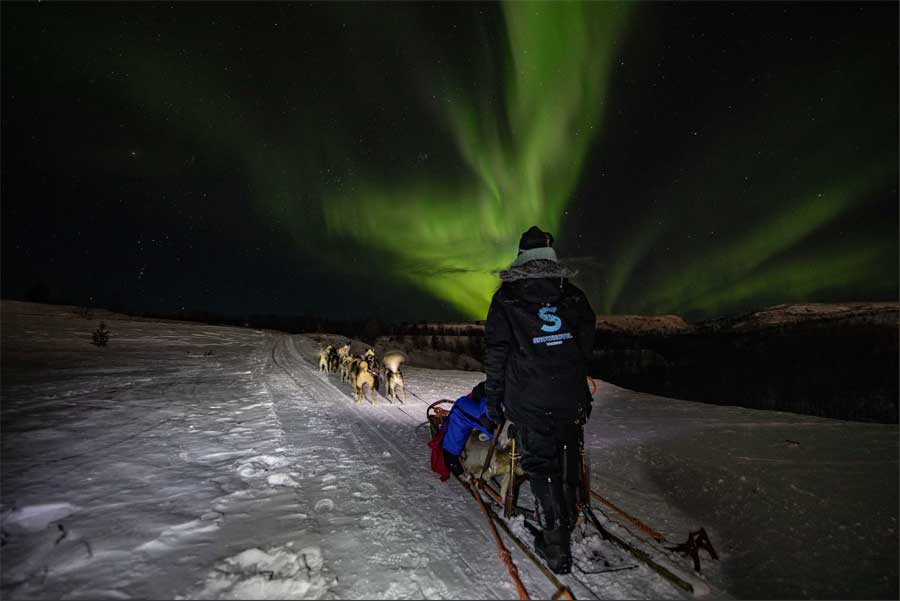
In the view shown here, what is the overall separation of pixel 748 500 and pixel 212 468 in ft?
19.5

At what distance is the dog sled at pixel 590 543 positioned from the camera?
2684mm

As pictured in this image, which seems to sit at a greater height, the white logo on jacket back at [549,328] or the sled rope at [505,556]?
the white logo on jacket back at [549,328]

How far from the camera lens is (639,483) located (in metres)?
4.80

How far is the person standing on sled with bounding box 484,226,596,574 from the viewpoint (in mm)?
2775

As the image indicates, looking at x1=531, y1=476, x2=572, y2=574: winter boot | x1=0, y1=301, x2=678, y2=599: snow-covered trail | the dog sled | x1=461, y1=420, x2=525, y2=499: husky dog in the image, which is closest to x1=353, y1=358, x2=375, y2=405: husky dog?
x1=0, y1=301, x2=678, y2=599: snow-covered trail

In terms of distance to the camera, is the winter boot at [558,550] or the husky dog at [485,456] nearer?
the winter boot at [558,550]

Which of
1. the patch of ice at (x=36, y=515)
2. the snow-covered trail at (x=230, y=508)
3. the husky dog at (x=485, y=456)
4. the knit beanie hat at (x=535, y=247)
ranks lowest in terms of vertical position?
the patch of ice at (x=36, y=515)

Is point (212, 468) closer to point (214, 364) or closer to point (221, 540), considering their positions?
point (221, 540)

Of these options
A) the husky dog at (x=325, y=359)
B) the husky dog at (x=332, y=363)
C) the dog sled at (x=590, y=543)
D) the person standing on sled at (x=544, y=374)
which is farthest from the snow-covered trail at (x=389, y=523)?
the husky dog at (x=325, y=359)

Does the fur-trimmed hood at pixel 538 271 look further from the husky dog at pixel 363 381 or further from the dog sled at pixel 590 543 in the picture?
the husky dog at pixel 363 381

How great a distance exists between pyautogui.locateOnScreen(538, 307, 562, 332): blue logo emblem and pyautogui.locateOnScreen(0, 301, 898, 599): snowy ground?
1.75 m

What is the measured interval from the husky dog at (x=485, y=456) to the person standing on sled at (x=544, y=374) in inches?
31.2

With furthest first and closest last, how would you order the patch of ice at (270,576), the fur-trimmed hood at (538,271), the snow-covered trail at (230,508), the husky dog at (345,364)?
the husky dog at (345,364), the fur-trimmed hood at (538,271), the snow-covered trail at (230,508), the patch of ice at (270,576)

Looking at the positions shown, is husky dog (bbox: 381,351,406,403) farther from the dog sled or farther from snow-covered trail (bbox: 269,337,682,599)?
the dog sled
